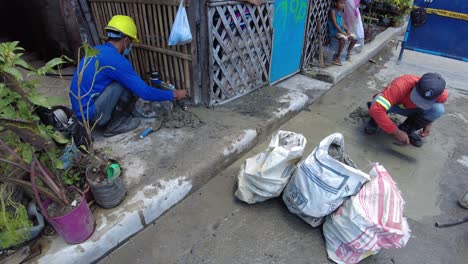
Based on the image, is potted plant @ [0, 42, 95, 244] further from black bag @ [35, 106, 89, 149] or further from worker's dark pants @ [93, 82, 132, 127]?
worker's dark pants @ [93, 82, 132, 127]

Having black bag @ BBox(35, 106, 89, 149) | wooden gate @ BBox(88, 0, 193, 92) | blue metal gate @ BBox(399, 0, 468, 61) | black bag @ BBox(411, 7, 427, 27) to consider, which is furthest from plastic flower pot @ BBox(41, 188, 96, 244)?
blue metal gate @ BBox(399, 0, 468, 61)

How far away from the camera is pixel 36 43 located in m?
A: 4.82

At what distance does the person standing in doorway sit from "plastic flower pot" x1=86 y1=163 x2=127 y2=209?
15.5ft

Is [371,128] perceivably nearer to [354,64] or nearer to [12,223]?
[354,64]

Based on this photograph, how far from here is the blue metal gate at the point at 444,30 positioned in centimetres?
505

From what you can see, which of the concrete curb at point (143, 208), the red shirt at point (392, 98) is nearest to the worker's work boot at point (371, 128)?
the red shirt at point (392, 98)

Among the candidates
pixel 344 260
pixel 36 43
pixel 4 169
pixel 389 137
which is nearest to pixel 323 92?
pixel 389 137

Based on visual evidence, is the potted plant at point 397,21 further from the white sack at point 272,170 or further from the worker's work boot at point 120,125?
the worker's work boot at point 120,125

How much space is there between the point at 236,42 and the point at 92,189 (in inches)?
91.1

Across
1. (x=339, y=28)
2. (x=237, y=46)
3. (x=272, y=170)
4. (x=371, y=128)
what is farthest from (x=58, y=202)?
(x=339, y=28)

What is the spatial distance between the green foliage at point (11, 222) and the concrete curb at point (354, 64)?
4.46 meters

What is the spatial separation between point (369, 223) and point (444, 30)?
218 inches

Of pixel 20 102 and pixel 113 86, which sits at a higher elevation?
pixel 20 102

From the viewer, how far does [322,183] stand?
1929 millimetres
